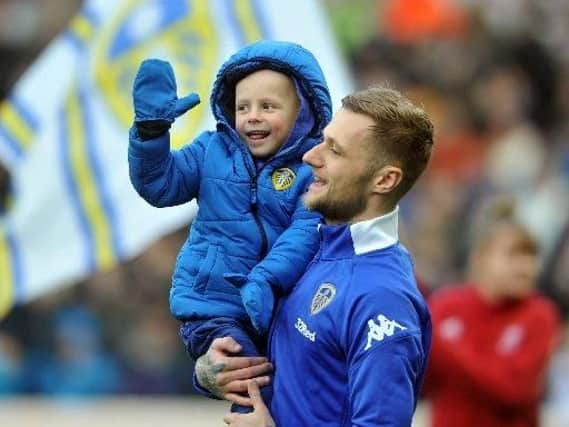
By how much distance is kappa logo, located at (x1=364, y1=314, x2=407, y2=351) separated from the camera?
3.88 meters

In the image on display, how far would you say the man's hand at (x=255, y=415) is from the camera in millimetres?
4062

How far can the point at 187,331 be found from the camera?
421cm

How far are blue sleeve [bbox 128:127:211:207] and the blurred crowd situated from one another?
5.80 meters

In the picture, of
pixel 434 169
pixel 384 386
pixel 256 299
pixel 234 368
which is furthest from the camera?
pixel 434 169

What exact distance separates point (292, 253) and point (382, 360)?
14.7 inches

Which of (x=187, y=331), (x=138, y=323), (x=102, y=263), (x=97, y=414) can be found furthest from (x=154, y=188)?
(x=138, y=323)

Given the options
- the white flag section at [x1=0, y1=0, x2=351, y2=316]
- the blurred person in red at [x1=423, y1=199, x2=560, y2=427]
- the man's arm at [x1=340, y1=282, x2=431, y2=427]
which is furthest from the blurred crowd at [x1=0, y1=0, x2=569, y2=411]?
the man's arm at [x1=340, y1=282, x2=431, y2=427]

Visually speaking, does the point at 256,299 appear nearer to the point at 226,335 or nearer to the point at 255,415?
the point at 226,335

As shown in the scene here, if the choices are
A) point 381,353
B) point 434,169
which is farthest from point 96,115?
point 434,169

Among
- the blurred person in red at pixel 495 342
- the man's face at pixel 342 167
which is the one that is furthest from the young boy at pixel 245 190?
the blurred person in red at pixel 495 342

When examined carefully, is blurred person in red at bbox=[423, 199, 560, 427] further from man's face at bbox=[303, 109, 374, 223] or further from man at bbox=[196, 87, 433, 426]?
man's face at bbox=[303, 109, 374, 223]

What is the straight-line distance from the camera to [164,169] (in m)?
4.10

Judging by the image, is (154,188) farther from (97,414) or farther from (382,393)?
(97,414)

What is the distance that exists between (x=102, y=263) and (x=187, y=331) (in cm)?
243
